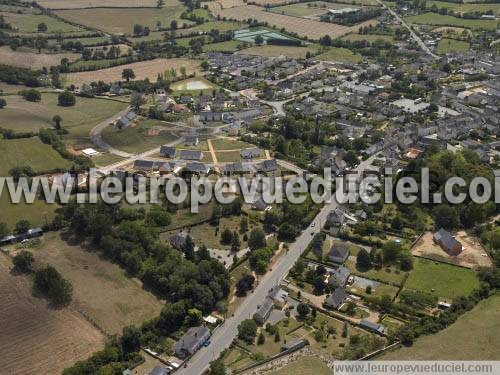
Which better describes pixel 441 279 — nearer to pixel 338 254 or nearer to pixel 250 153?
pixel 338 254

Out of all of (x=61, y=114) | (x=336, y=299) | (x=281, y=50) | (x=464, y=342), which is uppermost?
(x=281, y=50)

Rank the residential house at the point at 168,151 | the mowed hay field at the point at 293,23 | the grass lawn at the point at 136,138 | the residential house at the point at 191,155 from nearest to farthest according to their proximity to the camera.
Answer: the residential house at the point at 191,155 → the residential house at the point at 168,151 → the grass lawn at the point at 136,138 → the mowed hay field at the point at 293,23

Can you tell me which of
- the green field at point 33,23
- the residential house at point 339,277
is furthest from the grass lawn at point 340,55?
the residential house at point 339,277

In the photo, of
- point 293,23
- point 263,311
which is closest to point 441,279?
point 263,311

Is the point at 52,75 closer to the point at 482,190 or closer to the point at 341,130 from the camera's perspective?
the point at 341,130

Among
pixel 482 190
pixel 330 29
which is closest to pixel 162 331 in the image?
pixel 482 190

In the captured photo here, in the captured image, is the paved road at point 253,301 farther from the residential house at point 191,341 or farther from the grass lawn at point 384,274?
the grass lawn at point 384,274
